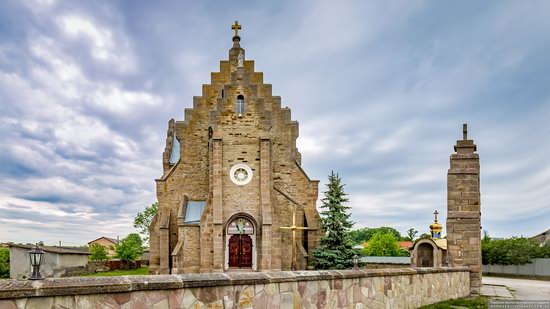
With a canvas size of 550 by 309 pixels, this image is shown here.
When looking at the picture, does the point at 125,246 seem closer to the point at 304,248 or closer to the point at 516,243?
the point at 304,248

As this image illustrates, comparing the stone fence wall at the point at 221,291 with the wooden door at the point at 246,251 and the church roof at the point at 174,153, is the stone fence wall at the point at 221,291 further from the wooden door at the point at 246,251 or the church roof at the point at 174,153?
the church roof at the point at 174,153

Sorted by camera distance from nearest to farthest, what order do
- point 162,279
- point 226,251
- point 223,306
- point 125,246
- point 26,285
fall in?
point 26,285 < point 162,279 < point 223,306 < point 226,251 < point 125,246

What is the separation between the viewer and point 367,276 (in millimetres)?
9297

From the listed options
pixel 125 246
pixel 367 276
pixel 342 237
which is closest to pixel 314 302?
pixel 367 276

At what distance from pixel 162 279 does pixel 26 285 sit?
4.95 feet

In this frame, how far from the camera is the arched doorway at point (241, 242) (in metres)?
29.9

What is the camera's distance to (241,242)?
98.3 ft

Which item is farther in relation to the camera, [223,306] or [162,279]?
[223,306]

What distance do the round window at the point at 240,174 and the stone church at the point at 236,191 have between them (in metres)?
0.06

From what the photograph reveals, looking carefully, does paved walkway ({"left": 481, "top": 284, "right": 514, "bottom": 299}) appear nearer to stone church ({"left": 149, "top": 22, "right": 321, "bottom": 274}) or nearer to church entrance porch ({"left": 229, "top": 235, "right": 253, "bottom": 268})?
stone church ({"left": 149, "top": 22, "right": 321, "bottom": 274})

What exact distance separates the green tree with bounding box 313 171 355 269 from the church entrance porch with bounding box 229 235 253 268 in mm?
4002

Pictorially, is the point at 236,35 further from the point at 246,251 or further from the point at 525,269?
the point at 525,269

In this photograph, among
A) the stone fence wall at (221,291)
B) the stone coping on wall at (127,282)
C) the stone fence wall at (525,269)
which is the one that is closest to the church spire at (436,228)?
the stone fence wall at (221,291)

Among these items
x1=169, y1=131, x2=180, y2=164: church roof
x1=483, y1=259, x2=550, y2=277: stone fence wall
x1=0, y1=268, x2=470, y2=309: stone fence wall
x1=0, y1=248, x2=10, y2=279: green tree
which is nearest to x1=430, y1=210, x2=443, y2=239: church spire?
x1=0, y1=268, x2=470, y2=309: stone fence wall
